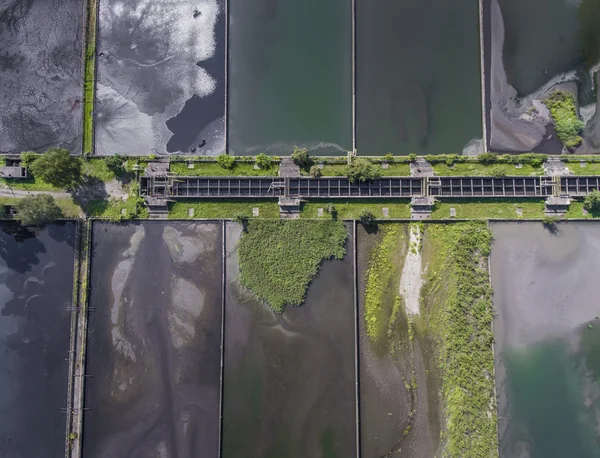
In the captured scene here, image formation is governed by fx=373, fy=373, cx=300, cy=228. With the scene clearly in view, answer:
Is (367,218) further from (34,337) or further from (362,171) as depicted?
(34,337)

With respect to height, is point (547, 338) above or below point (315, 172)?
below

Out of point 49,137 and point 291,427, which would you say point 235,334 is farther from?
point 49,137

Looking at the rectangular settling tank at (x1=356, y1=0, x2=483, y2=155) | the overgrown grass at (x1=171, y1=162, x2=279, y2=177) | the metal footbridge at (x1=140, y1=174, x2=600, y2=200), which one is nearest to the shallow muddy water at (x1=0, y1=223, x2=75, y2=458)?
the metal footbridge at (x1=140, y1=174, x2=600, y2=200)

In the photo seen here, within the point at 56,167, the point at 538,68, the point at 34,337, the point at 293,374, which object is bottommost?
the point at 293,374

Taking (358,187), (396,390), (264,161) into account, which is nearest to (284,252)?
(264,161)

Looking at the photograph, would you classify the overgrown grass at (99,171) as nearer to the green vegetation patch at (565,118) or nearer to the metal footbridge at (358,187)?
the metal footbridge at (358,187)

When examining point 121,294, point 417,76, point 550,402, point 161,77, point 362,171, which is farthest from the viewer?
point 161,77
